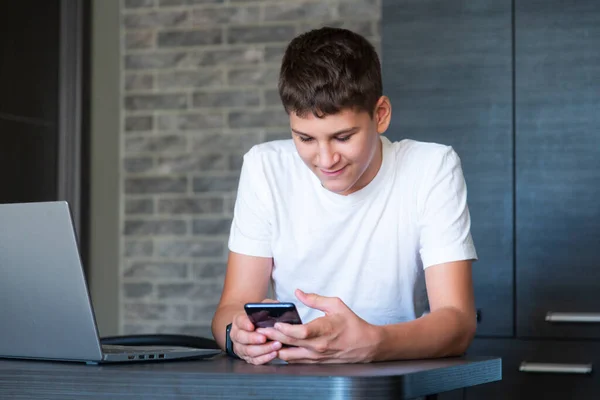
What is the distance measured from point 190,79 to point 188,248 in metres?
0.73

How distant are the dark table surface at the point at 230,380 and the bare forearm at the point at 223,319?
48 centimetres

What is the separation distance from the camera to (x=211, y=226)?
3941 mm

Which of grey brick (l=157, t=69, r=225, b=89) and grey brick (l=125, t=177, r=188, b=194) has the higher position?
grey brick (l=157, t=69, r=225, b=89)

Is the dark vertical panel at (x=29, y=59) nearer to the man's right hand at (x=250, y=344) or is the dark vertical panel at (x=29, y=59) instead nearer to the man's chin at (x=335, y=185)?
the man's chin at (x=335, y=185)

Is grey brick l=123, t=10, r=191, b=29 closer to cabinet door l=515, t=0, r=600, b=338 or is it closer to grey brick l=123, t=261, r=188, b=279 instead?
grey brick l=123, t=261, r=188, b=279

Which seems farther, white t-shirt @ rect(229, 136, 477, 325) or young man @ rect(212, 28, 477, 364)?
white t-shirt @ rect(229, 136, 477, 325)

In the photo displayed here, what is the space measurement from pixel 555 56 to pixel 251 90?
1.38 m

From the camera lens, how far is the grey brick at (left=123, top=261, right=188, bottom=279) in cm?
399

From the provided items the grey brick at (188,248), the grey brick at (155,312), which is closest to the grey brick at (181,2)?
the grey brick at (188,248)

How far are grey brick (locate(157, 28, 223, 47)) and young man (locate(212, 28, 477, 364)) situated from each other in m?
1.81

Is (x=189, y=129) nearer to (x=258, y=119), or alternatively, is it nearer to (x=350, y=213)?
(x=258, y=119)

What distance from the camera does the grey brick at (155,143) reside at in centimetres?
401

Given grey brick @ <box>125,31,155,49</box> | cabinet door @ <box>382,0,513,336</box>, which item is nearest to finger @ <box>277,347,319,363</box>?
cabinet door @ <box>382,0,513,336</box>

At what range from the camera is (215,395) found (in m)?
1.31
